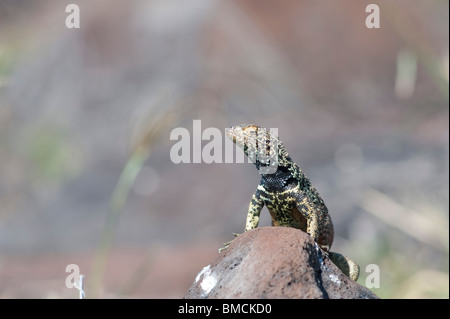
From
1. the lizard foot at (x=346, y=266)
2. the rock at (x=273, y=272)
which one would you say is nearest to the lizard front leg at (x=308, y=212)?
the lizard foot at (x=346, y=266)

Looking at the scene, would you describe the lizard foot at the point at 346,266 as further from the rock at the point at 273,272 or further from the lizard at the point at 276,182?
the rock at the point at 273,272

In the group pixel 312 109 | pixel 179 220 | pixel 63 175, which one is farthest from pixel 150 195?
pixel 312 109

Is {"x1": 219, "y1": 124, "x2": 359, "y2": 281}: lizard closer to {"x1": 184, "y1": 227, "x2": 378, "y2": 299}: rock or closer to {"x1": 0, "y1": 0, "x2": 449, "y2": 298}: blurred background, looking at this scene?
{"x1": 184, "y1": 227, "x2": 378, "y2": 299}: rock

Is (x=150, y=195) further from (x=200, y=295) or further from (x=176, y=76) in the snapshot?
(x=200, y=295)

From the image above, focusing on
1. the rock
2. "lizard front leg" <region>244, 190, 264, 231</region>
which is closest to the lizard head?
"lizard front leg" <region>244, 190, 264, 231</region>

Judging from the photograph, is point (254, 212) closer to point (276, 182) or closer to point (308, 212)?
point (276, 182)

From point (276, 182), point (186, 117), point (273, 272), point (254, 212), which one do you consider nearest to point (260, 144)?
point (276, 182)
